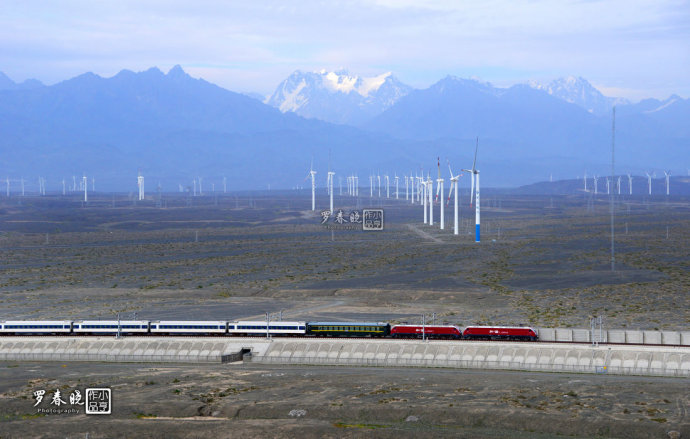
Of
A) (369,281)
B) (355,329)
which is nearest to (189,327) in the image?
(355,329)

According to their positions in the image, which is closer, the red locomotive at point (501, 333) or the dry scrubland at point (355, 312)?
the dry scrubland at point (355, 312)

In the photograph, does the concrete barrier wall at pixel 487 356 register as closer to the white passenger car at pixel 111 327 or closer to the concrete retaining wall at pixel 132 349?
the concrete retaining wall at pixel 132 349

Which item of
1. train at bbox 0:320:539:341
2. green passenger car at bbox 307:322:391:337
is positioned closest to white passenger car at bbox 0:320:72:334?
train at bbox 0:320:539:341

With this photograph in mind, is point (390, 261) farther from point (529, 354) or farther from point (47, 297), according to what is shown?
point (529, 354)

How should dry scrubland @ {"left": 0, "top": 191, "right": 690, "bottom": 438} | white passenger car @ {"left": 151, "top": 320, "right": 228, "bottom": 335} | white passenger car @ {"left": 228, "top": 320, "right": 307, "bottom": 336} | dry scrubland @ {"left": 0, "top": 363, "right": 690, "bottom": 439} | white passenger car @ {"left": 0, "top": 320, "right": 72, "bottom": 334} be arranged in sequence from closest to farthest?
dry scrubland @ {"left": 0, "top": 363, "right": 690, "bottom": 439} < dry scrubland @ {"left": 0, "top": 191, "right": 690, "bottom": 438} < white passenger car @ {"left": 228, "top": 320, "right": 307, "bottom": 336} < white passenger car @ {"left": 151, "top": 320, "right": 228, "bottom": 335} < white passenger car @ {"left": 0, "top": 320, "right": 72, "bottom": 334}

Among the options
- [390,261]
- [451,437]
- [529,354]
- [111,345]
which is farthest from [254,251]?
[451,437]

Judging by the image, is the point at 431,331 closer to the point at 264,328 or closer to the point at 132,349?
the point at 264,328

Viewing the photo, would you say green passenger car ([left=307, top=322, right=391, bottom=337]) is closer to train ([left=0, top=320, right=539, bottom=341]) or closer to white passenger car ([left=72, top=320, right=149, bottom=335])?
train ([left=0, top=320, right=539, bottom=341])

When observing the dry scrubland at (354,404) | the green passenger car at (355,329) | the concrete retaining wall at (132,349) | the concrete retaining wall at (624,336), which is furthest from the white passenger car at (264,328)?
the concrete retaining wall at (624,336)
